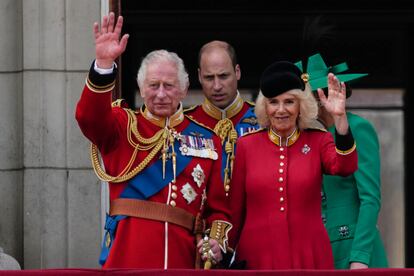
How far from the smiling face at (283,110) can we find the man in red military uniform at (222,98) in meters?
0.70

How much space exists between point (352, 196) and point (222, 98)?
1.04m

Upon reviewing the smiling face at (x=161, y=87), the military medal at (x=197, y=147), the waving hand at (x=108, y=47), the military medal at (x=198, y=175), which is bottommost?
the military medal at (x=198, y=175)

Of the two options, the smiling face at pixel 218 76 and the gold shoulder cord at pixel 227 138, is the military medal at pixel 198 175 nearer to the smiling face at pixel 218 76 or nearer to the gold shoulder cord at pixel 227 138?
the gold shoulder cord at pixel 227 138

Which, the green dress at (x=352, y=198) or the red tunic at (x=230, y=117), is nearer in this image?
the green dress at (x=352, y=198)

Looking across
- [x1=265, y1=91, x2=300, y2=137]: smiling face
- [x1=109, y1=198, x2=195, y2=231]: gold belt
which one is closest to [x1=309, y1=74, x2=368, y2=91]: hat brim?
[x1=265, y1=91, x2=300, y2=137]: smiling face

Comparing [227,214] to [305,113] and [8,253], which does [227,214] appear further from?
[8,253]

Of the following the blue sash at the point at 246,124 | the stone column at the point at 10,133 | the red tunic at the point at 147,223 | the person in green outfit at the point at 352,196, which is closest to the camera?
the red tunic at the point at 147,223

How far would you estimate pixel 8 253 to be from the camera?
31.0 ft

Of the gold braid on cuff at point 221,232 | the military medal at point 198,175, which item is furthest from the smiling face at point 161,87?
the gold braid on cuff at point 221,232

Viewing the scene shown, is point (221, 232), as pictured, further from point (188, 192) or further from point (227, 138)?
point (227, 138)

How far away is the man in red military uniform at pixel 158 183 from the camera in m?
7.48

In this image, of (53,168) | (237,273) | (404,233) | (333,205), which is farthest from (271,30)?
(237,273)

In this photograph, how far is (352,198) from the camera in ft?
25.7

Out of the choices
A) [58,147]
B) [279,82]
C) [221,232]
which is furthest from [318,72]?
[58,147]
